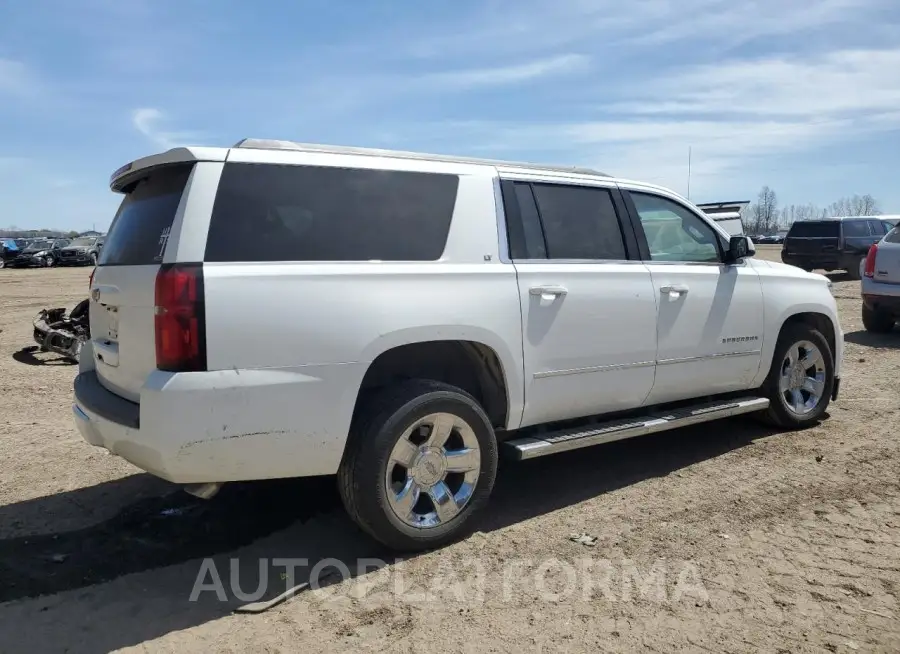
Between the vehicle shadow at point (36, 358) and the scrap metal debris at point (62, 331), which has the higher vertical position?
the scrap metal debris at point (62, 331)

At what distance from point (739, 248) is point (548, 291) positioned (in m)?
1.84

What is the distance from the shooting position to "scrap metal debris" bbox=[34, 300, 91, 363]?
9219 mm

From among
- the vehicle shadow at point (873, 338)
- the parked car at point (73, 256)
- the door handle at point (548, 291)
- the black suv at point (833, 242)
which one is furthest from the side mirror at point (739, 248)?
the parked car at point (73, 256)

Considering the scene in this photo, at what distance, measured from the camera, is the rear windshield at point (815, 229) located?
2038 cm

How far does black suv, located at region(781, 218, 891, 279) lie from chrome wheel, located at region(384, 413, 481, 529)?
19.1 metres

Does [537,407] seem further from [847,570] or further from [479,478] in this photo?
[847,570]

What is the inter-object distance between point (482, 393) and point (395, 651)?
1621 millimetres

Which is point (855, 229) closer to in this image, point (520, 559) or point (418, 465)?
point (520, 559)

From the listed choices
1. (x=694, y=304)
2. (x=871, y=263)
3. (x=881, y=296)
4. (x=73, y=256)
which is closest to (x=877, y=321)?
(x=881, y=296)

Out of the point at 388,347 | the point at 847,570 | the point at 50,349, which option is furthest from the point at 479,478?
the point at 50,349

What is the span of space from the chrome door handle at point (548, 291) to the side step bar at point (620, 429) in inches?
32.6

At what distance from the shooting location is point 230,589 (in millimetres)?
3445

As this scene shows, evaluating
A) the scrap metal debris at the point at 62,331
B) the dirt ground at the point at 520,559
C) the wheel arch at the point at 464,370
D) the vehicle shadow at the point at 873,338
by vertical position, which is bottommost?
the dirt ground at the point at 520,559

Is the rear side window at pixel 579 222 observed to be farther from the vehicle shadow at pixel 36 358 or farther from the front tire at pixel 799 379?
the vehicle shadow at pixel 36 358
